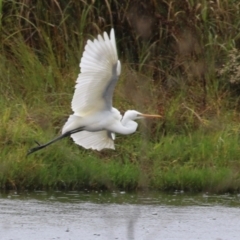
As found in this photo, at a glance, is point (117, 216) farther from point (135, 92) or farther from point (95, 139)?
point (135, 92)

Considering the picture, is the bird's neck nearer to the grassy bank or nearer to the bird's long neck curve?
the bird's long neck curve

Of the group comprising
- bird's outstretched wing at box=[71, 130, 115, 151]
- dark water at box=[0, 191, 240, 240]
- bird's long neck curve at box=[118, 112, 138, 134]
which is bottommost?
dark water at box=[0, 191, 240, 240]

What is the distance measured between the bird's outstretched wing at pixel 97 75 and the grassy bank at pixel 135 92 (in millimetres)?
759

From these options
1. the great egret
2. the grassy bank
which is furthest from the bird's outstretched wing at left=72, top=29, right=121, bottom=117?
the grassy bank

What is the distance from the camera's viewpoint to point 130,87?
10.3m

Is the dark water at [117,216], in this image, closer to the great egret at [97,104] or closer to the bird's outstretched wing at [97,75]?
the great egret at [97,104]

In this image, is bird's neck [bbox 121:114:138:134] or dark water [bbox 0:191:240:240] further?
bird's neck [bbox 121:114:138:134]

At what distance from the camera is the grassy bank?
9062mm

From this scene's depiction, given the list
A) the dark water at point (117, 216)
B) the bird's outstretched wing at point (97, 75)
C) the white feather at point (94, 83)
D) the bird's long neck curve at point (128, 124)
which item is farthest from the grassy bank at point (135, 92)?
the bird's outstretched wing at point (97, 75)

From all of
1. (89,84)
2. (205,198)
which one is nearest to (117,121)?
(89,84)

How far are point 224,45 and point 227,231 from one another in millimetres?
3875

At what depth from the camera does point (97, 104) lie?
840 centimetres

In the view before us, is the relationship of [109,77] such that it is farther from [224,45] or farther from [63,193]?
[224,45]

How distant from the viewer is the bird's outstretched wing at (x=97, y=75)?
777 centimetres
